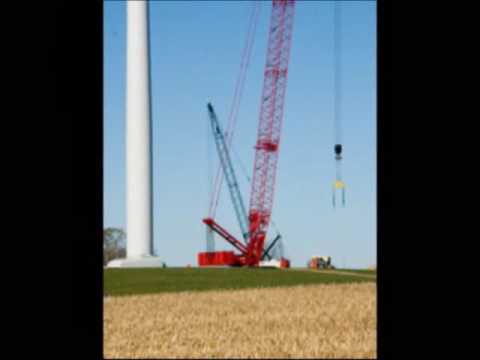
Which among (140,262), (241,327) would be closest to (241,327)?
(241,327)

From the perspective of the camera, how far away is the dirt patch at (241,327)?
14.3 m

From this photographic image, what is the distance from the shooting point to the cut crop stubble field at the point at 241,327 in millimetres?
14344

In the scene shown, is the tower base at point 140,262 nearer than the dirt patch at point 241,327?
No

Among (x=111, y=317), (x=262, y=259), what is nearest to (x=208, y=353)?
(x=111, y=317)

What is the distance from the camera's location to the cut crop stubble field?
1434 cm

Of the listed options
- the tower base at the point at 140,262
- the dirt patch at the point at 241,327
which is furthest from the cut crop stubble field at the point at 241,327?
the tower base at the point at 140,262

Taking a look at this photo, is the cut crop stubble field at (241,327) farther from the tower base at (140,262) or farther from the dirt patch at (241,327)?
the tower base at (140,262)

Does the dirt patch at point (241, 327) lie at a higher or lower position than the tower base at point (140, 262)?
higher

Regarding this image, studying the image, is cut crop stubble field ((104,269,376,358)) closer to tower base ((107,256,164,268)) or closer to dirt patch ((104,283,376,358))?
dirt patch ((104,283,376,358))

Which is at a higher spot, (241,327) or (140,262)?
(241,327)

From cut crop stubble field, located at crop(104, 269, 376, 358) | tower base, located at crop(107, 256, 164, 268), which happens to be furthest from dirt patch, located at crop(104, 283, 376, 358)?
tower base, located at crop(107, 256, 164, 268)

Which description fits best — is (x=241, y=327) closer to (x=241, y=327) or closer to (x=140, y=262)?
(x=241, y=327)

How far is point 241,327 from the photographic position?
18.4 meters
